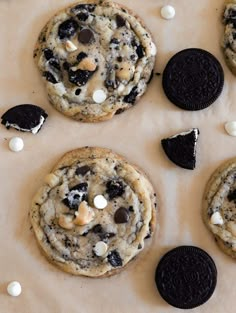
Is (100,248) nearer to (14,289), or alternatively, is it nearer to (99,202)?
(99,202)

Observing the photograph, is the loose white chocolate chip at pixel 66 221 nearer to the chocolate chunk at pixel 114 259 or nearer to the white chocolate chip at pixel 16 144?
the chocolate chunk at pixel 114 259

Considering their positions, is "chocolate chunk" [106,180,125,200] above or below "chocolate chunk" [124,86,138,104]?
below

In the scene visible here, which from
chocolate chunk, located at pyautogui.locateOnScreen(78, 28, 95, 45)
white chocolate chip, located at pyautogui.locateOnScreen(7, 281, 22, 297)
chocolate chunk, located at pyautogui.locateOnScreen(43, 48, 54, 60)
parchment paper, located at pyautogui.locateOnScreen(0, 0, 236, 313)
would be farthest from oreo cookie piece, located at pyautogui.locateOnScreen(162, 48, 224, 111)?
white chocolate chip, located at pyautogui.locateOnScreen(7, 281, 22, 297)

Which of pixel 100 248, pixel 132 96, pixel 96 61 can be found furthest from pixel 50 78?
pixel 100 248

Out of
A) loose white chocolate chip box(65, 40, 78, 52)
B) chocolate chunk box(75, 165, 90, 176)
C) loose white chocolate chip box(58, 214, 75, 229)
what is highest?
loose white chocolate chip box(65, 40, 78, 52)

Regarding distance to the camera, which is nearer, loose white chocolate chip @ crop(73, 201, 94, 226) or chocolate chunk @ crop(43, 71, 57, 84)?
loose white chocolate chip @ crop(73, 201, 94, 226)

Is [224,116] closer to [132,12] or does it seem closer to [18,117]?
[132,12]

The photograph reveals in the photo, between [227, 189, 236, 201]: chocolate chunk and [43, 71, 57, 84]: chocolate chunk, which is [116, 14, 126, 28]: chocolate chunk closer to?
[43, 71, 57, 84]: chocolate chunk
